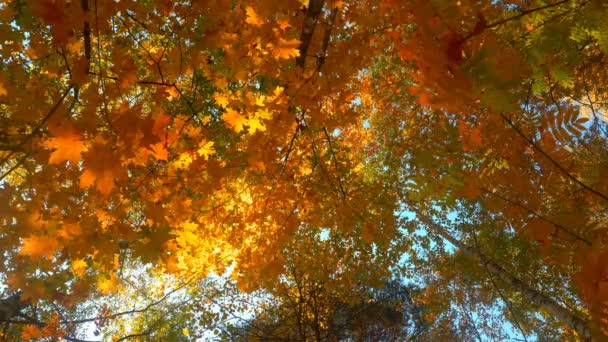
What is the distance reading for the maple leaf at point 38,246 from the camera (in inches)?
81.7

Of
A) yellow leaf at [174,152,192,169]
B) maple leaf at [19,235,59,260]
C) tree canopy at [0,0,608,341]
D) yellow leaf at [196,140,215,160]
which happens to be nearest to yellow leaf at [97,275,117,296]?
tree canopy at [0,0,608,341]

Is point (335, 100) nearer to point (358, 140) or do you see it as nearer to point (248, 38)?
point (248, 38)

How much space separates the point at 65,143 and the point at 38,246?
1.09 meters

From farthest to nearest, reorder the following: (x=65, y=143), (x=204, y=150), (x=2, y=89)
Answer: (x=204, y=150), (x=2, y=89), (x=65, y=143)

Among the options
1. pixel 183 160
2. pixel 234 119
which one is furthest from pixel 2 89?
pixel 234 119

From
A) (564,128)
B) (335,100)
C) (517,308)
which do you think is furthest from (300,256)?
(517,308)

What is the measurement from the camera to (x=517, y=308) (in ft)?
31.5

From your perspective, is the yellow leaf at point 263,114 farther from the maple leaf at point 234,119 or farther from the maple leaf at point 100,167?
the maple leaf at point 100,167

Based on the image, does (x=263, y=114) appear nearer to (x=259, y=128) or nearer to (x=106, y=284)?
(x=259, y=128)

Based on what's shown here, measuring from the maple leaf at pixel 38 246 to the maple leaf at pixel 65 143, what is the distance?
988 mm

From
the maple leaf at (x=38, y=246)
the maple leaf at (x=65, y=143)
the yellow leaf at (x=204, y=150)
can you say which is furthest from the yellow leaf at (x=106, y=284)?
the maple leaf at (x=65, y=143)

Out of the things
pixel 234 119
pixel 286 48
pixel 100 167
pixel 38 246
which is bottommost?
pixel 100 167

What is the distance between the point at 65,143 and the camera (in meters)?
1.42

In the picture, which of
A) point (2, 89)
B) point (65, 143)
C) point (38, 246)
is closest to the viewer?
point (65, 143)
